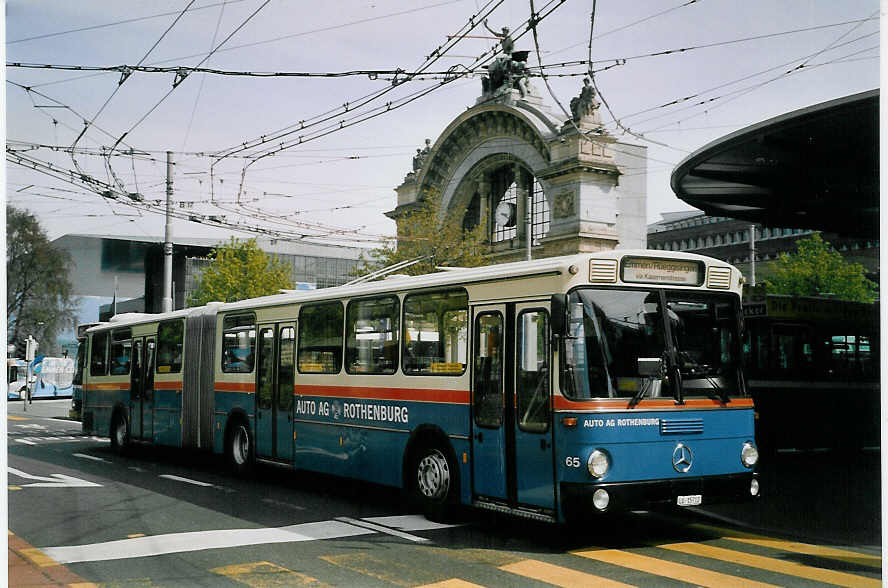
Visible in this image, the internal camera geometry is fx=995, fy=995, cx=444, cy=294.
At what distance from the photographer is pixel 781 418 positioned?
15430 mm

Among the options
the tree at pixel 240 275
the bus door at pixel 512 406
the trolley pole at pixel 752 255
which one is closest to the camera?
the bus door at pixel 512 406

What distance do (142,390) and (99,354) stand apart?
6.69 ft

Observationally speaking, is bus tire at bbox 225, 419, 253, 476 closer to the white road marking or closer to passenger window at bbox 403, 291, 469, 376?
the white road marking

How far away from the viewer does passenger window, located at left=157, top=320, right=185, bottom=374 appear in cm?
1549

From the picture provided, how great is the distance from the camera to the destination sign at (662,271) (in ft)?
27.7

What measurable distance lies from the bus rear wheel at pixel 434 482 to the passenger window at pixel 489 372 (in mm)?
707

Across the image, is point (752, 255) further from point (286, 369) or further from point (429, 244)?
point (286, 369)

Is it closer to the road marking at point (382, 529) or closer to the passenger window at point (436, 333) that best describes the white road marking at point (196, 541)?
the road marking at point (382, 529)

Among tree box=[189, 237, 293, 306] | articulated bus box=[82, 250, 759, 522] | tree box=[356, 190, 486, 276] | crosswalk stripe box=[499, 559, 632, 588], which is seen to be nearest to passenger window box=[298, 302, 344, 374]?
articulated bus box=[82, 250, 759, 522]

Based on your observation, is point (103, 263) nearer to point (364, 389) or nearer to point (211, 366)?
point (364, 389)

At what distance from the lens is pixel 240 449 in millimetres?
13812

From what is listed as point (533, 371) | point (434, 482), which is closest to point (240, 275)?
point (434, 482)

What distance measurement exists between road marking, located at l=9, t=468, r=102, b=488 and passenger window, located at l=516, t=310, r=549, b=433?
599cm

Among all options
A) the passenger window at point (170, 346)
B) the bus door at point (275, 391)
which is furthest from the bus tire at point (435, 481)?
the passenger window at point (170, 346)
